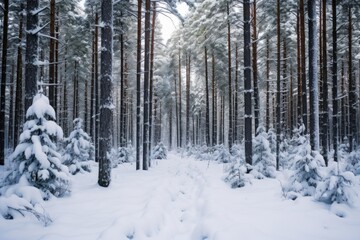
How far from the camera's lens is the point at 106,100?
788 cm

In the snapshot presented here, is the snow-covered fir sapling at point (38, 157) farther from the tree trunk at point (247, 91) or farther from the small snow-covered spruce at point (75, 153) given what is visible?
the tree trunk at point (247, 91)

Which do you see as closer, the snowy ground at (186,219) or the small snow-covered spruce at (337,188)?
the snowy ground at (186,219)

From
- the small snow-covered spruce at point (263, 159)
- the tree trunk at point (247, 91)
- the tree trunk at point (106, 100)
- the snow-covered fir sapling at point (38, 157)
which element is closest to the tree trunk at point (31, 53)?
the snow-covered fir sapling at point (38, 157)

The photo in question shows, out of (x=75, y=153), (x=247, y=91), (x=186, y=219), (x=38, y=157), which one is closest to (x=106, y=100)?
(x=38, y=157)

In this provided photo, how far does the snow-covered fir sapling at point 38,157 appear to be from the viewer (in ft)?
18.6

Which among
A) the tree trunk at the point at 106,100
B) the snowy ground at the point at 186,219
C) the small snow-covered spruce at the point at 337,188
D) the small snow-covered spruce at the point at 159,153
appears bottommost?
the small snow-covered spruce at the point at 159,153

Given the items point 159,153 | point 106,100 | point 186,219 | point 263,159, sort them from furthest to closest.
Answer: point 159,153, point 263,159, point 106,100, point 186,219

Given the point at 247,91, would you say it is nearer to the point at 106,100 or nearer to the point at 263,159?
the point at 263,159

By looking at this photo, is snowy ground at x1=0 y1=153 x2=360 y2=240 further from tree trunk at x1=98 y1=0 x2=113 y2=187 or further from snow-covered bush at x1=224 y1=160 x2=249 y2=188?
snow-covered bush at x1=224 y1=160 x2=249 y2=188

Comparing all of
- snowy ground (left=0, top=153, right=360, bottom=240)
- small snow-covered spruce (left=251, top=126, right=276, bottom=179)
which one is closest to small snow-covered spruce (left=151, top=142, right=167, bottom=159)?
small snow-covered spruce (left=251, top=126, right=276, bottom=179)

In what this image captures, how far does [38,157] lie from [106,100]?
281 centimetres

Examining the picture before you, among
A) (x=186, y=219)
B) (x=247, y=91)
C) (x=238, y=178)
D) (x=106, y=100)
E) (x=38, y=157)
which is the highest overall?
(x=247, y=91)

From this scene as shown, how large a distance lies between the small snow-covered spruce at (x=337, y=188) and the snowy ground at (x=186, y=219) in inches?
8.2

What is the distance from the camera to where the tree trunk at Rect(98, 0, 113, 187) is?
7754mm
